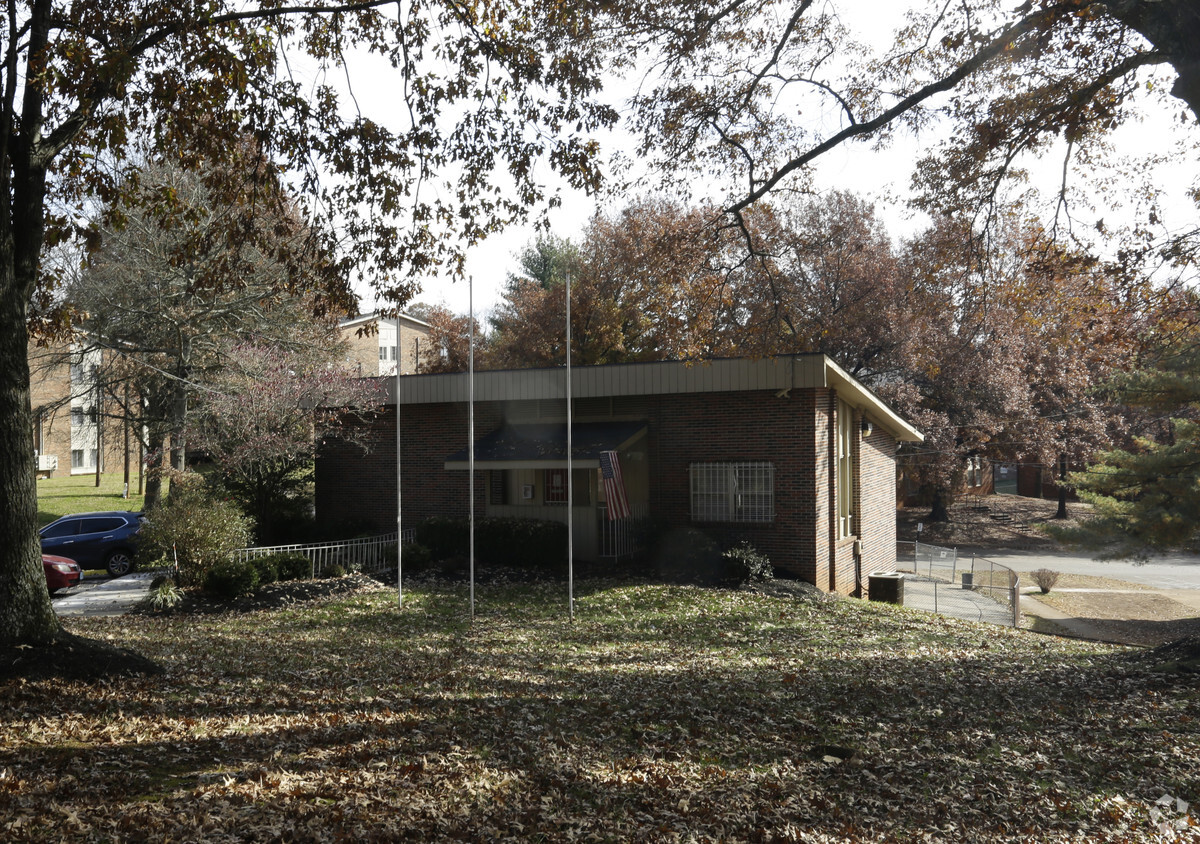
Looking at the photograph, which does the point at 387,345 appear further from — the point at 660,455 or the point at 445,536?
the point at 660,455

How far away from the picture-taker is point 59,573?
16.3m

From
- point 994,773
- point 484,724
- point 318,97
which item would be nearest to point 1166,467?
point 994,773

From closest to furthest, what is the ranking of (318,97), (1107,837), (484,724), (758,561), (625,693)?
(1107,837) → (484,724) → (625,693) → (318,97) → (758,561)

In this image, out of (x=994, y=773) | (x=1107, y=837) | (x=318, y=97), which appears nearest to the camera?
(x=1107, y=837)

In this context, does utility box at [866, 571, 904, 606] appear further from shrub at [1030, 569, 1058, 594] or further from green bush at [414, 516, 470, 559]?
green bush at [414, 516, 470, 559]

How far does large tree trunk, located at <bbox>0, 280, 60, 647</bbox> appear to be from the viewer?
7633 millimetres

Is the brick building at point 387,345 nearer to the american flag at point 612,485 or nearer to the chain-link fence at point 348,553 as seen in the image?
the chain-link fence at point 348,553

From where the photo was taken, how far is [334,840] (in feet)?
15.4

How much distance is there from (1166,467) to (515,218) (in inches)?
581

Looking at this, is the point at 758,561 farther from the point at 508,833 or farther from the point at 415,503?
the point at 508,833

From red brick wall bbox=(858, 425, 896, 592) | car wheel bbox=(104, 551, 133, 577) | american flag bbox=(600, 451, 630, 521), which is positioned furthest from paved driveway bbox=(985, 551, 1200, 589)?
car wheel bbox=(104, 551, 133, 577)

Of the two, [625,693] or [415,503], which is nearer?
[625,693]

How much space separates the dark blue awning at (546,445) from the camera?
17828 mm

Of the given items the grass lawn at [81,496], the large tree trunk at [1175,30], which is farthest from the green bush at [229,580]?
the grass lawn at [81,496]
